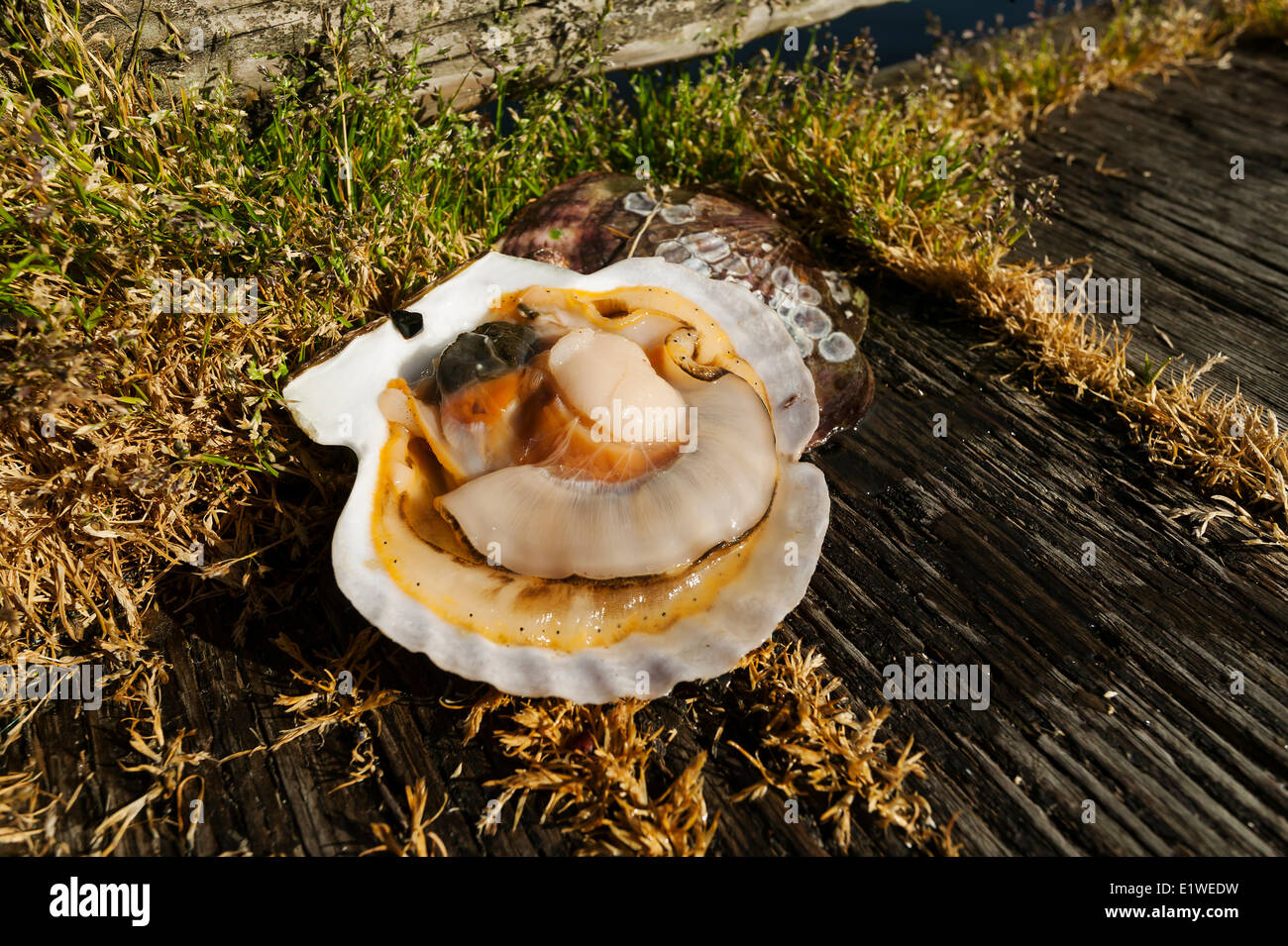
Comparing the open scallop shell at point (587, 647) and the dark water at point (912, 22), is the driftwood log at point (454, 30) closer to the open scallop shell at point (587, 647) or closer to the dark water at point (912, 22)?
the open scallop shell at point (587, 647)

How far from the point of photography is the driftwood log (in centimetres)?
280

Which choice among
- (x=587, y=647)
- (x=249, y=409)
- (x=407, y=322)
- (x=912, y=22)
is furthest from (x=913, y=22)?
(x=587, y=647)

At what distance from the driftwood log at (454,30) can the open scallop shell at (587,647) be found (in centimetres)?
133

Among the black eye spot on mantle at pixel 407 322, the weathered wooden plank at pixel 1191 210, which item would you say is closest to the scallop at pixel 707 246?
the black eye spot on mantle at pixel 407 322

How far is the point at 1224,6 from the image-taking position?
248 inches

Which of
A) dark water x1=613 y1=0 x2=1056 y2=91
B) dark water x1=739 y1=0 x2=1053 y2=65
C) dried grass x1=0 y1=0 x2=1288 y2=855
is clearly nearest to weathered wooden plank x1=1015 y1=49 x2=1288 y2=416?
dried grass x1=0 y1=0 x2=1288 y2=855

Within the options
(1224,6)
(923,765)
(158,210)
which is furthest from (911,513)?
(1224,6)

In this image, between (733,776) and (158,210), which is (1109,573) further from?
(158,210)

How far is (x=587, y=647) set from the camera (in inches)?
83.5

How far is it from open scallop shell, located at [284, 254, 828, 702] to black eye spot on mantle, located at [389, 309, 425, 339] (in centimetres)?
1

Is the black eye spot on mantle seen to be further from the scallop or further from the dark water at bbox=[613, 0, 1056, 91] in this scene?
the dark water at bbox=[613, 0, 1056, 91]

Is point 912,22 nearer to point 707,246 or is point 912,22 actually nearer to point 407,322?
point 707,246

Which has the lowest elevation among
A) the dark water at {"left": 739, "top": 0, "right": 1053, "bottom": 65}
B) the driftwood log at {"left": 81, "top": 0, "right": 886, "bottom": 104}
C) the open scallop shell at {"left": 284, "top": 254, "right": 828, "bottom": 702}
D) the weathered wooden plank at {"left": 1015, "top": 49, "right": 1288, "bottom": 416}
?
the open scallop shell at {"left": 284, "top": 254, "right": 828, "bottom": 702}
